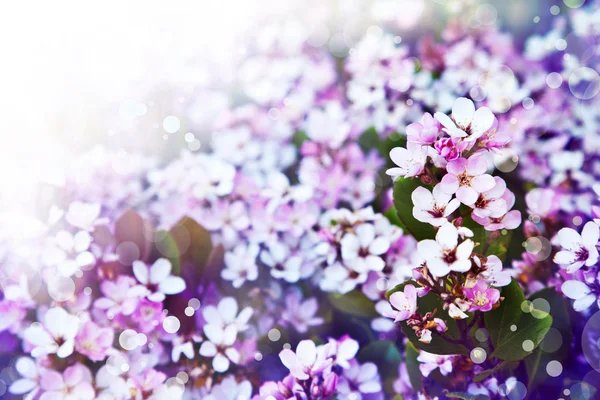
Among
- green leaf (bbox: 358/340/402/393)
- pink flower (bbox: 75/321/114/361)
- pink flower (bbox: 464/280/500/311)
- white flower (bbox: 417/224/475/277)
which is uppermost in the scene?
white flower (bbox: 417/224/475/277)

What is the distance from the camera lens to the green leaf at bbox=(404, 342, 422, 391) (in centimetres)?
80

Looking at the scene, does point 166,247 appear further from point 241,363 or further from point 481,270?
point 481,270

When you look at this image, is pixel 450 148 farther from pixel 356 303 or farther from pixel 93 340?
pixel 93 340

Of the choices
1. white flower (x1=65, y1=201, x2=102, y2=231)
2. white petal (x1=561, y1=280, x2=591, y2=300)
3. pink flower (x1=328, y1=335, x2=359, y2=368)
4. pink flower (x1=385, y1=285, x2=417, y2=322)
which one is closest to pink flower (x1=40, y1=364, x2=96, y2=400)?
white flower (x1=65, y1=201, x2=102, y2=231)

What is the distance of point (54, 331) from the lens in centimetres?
84

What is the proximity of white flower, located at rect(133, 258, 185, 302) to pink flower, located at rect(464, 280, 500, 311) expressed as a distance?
461mm

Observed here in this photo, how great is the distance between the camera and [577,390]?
79 cm

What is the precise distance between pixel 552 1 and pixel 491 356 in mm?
1319

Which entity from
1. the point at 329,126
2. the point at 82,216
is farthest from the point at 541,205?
the point at 82,216

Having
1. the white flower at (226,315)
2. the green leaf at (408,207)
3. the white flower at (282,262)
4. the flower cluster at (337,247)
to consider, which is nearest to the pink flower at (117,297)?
the flower cluster at (337,247)

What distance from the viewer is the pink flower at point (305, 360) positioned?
0.71m

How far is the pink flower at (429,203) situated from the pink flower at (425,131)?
0.06 meters

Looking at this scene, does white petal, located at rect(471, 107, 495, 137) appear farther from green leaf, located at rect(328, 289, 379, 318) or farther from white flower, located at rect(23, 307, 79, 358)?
white flower, located at rect(23, 307, 79, 358)

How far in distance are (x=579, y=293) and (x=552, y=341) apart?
14 cm
